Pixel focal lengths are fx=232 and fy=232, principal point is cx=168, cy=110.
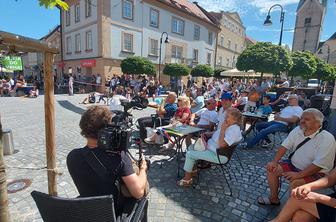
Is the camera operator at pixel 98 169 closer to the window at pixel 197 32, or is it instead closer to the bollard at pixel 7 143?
the bollard at pixel 7 143

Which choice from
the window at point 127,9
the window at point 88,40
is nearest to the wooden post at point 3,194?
the window at point 127,9

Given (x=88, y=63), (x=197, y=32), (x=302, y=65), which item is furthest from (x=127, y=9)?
(x=302, y=65)

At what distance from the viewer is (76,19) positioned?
22547 mm

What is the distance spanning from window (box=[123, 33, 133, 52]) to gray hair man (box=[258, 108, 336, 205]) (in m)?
19.8

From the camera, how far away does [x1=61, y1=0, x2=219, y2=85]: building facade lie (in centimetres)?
1966

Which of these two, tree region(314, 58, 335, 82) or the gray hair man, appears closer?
the gray hair man

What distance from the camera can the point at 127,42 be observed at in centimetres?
2133

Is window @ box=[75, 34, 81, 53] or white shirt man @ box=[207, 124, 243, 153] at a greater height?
window @ box=[75, 34, 81, 53]

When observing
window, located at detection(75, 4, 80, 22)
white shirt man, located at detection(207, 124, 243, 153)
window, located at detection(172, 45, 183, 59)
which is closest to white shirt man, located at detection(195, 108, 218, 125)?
white shirt man, located at detection(207, 124, 243, 153)

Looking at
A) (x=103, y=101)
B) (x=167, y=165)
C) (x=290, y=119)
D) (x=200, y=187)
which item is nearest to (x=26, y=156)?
(x=167, y=165)

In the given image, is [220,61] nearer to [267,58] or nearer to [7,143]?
[267,58]

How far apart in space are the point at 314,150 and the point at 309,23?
204 feet

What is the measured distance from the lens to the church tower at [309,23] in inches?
2018

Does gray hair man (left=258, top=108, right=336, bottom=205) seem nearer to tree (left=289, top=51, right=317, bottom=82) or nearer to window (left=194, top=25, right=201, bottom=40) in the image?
tree (left=289, top=51, right=317, bottom=82)
